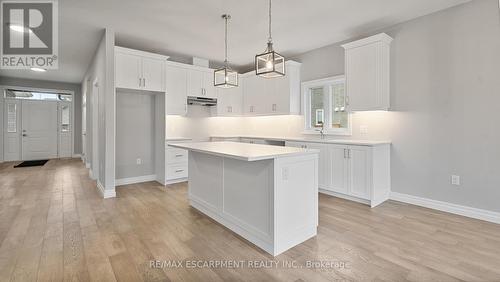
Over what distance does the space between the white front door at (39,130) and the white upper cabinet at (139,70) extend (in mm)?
6156

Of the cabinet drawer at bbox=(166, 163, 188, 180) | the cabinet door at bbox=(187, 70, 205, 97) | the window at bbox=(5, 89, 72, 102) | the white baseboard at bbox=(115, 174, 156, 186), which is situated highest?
the window at bbox=(5, 89, 72, 102)

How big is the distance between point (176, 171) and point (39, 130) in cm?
655

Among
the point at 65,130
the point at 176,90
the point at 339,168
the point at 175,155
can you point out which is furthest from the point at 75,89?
the point at 339,168

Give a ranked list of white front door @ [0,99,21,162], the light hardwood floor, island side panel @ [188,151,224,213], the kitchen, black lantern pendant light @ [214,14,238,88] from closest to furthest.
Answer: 1. the light hardwood floor
2. the kitchen
3. island side panel @ [188,151,224,213]
4. black lantern pendant light @ [214,14,238,88]
5. white front door @ [0,99,21,162]

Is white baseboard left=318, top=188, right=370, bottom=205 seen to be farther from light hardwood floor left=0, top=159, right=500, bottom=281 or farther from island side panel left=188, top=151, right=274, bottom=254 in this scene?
island side panel left=188, top=151, right=274, bottom=254

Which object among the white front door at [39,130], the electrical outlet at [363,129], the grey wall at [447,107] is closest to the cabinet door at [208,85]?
the electrical outlet at [363,129]

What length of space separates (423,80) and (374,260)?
2.82 m

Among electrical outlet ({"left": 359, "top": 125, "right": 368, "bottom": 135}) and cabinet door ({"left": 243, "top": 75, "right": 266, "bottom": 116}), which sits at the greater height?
cabinet door ({"left": 243, "top": 75, "right": 266, "bottom": 116})

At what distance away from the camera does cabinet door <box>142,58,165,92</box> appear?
459 centimetres

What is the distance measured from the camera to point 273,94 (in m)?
5.44

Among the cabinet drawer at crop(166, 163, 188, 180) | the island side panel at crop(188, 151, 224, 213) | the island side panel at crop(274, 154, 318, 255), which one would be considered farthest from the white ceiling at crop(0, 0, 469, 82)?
the cabinet drawer at crop(166, 163, 188, 180)

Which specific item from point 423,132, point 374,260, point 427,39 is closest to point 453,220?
point 423,132

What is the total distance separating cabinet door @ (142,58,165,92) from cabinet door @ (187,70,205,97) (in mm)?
625

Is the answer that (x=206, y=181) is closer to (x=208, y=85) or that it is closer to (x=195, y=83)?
(x=195, y=83)
